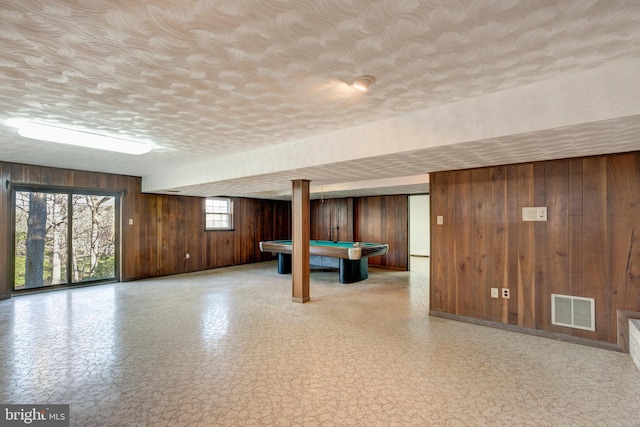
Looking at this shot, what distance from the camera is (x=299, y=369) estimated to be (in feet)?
9.05

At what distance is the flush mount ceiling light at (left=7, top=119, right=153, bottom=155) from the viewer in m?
3.20

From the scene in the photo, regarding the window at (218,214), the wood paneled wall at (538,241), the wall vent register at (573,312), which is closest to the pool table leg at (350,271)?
the wood paneled wall at (538,241)

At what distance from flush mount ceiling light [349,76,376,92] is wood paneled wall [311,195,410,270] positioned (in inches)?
244

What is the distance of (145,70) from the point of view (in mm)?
2078

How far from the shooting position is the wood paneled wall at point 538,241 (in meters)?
3.15

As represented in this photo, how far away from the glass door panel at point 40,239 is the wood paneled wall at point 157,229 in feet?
0.98

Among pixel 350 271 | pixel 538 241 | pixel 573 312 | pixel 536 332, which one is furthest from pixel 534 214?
pixel 350 271

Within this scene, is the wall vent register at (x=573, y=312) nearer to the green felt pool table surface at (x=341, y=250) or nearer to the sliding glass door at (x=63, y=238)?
the green felt pool table surface at (x=341, y=250)

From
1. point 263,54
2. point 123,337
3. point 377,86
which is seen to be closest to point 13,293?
point 123,337

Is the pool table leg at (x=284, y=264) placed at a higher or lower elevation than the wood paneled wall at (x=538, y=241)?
lower

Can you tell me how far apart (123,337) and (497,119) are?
441 centimetres

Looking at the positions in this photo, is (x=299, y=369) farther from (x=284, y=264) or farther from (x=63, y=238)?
(x=63, y=238)

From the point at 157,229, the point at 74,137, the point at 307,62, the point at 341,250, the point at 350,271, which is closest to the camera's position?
the point at 307,62

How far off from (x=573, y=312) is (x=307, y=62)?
12.4ft
